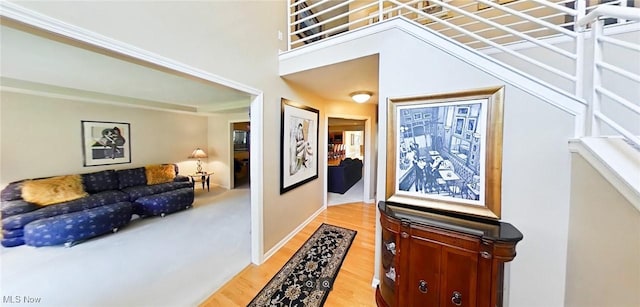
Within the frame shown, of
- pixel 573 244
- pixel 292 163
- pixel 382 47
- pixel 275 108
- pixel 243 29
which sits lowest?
pixel 573 244

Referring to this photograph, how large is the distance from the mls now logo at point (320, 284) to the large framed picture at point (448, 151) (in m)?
1.06

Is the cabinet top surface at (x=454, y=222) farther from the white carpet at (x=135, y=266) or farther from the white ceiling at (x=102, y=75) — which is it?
the white carpet at (x=135, y=266)

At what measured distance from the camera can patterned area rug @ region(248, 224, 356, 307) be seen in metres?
1.80

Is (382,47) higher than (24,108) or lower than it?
higher

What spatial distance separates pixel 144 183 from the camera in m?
4.38

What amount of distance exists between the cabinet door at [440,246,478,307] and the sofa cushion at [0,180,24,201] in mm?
5519

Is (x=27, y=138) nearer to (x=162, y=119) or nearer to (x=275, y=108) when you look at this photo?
(x=162, y=119)

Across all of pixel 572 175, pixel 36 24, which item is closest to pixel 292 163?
pixel 36 24

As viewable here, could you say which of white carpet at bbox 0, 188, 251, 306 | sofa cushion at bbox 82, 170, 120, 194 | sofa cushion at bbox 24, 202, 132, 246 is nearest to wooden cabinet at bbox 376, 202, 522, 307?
white carpet at bbox 0, 188, 251, 306

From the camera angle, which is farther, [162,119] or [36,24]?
[162,119]

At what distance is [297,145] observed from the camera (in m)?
3.04

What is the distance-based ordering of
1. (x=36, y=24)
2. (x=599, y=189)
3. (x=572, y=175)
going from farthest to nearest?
(x=572, y=175), (x=599, y=189), (x=36, y=24)

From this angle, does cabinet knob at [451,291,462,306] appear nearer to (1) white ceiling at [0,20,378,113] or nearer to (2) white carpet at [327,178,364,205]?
(1) white ceiling at [0,20,378,113]

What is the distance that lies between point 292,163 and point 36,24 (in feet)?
7.66
